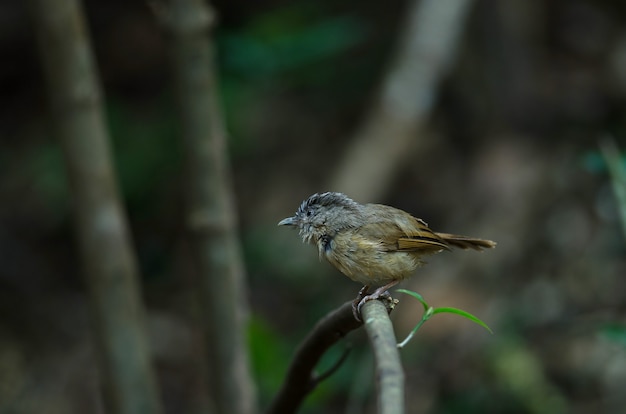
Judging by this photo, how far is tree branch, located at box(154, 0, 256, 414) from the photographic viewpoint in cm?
317

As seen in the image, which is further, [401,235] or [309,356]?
[401,235]

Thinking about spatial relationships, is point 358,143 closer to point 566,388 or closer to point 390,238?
point 566,388

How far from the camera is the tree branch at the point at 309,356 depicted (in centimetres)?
222

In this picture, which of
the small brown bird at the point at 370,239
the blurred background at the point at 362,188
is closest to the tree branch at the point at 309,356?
the small brown bird at the point at 370,239

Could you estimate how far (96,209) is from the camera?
3.16 metres

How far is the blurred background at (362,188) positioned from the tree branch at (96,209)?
1629 mm

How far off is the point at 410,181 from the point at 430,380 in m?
2.32

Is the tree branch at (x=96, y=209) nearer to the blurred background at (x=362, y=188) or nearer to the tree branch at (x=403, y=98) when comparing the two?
the blurred background at (x=362, y=188)

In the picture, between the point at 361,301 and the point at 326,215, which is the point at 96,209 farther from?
the point at 361,301

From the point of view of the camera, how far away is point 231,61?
6.54 m

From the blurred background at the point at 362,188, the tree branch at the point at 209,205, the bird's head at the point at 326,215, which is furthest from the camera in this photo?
the blurred background at the point at 362,188

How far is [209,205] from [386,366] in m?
1.83

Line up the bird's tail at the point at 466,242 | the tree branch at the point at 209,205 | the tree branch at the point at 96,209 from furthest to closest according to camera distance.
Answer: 1. the tree branch at the point at 209,205
2. the tree branch at the point at 96,209
3. the bird's tail at the point at 466,242

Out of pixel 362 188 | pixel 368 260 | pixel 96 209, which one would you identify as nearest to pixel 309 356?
pixel 368 260
